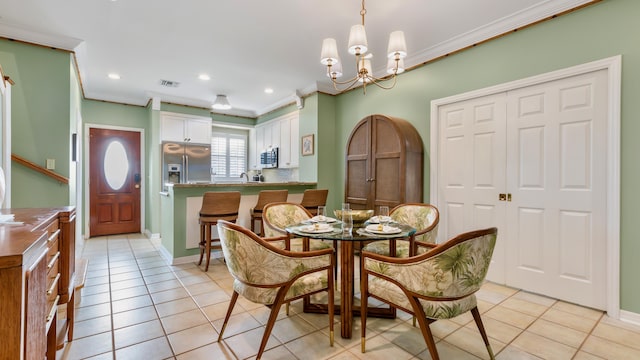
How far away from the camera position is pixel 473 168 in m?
3.21

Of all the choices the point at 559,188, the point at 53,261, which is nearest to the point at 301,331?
the point at 53,261

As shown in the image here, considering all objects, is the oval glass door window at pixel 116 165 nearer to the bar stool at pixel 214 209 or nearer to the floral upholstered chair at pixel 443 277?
the bar stool at pixel 214 209

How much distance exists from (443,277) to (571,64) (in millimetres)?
2356

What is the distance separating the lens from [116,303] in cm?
260

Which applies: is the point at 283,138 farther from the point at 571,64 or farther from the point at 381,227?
the point at 571,64

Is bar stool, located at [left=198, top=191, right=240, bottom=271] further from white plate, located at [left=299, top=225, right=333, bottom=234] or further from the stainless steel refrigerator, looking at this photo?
the stainless steel refrigerator

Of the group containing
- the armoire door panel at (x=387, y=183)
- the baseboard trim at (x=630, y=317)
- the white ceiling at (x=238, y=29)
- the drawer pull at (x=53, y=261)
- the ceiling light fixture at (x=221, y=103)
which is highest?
the white ceiling at (x=238, y=29)

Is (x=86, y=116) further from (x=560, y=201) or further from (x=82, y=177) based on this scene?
(x=560, y=201)

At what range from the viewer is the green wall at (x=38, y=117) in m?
3.03

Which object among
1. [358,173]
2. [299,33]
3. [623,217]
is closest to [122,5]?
[299,33]

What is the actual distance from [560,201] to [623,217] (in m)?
0.41

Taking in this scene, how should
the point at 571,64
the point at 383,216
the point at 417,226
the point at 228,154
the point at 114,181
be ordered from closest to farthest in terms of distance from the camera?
the point at 383,216
the point at 571,64
the point at 417,226
the point at 114,181
the point at 228,154

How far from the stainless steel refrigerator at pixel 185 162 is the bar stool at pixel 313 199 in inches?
101

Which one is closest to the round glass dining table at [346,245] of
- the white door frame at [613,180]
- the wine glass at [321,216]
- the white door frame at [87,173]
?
the wine glass at [321,216]
